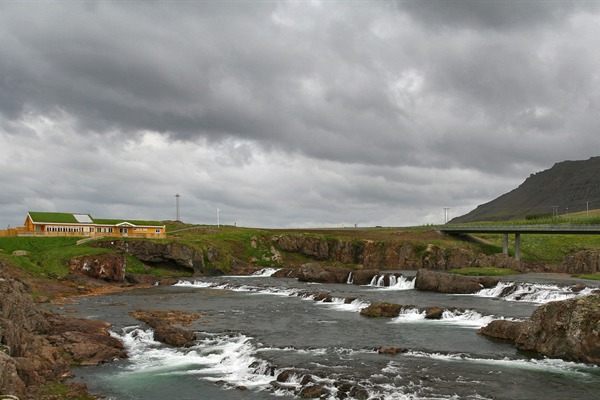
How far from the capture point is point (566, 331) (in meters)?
37.9

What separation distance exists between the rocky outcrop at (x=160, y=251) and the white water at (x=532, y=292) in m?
65.7

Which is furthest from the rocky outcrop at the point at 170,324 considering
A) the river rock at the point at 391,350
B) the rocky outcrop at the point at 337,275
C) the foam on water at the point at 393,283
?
A: the rocky outcrop at the point at 337,275

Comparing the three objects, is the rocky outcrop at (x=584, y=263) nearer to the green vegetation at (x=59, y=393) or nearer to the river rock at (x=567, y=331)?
the river rock at (x=567, y=331)

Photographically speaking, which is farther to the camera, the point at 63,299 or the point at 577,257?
the point at 577,257

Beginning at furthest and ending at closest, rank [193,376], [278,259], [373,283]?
[278,259]
[373,283]
[193,376]

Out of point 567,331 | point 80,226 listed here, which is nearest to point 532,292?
point 567,331

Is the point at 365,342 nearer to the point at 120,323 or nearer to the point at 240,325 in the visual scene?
the point at 240,325

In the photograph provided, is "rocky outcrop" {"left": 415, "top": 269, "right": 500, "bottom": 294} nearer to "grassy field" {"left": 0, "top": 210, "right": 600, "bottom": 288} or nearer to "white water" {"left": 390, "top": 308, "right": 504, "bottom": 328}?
"grassy field" {"left": 0, "top": 210, "right": 600, "bottom": 288}

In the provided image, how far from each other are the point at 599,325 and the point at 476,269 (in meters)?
67.8

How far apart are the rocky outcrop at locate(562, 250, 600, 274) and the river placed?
39.8 metres

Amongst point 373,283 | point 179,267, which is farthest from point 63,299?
point 373,283

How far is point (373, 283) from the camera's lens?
93.8m

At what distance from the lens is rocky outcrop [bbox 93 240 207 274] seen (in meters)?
108

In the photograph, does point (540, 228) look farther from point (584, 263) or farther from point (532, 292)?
point (532, 292)
